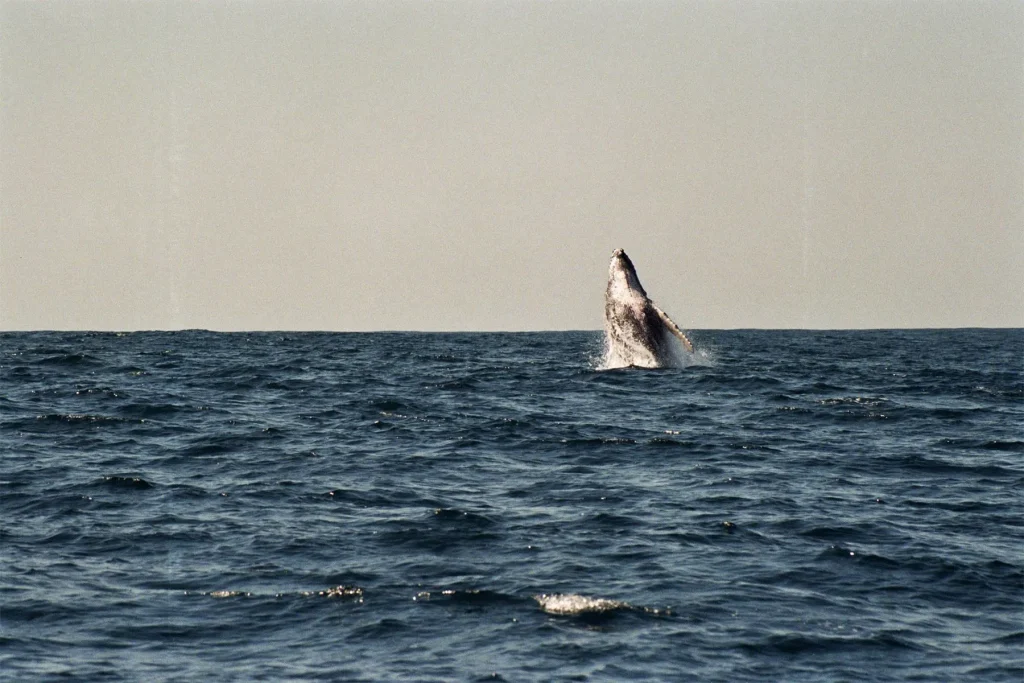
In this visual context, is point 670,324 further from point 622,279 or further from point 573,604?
point 573,604

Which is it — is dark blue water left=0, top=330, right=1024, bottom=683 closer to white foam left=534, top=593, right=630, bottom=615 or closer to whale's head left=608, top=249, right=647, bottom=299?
white foam left=534, top=593, right=630, bottom=615

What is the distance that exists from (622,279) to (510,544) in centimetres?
2634

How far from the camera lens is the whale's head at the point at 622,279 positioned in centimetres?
3966

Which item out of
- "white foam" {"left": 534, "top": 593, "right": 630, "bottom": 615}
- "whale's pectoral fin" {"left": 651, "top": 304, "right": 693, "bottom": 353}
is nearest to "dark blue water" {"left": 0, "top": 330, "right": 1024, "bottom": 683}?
"white foam" {"left": 534, "top": 593, "right": 630, "bottom": 615}

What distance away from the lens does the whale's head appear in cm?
3966

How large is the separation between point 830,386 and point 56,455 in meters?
25.7

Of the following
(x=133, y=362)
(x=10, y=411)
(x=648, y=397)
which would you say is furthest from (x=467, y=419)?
(x=133, y=362)

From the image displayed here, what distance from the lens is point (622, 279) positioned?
131 feet

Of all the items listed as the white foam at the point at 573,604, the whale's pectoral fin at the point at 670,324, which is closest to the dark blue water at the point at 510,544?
the white foam at the point at 573,604

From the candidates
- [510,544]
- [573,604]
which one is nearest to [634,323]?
[510,544]

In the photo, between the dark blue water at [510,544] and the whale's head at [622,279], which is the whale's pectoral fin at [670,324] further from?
the dark blue water at [510,544]

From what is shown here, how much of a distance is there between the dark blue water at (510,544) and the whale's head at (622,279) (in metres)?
11.4

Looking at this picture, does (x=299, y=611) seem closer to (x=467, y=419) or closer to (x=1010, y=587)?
(x=1010, y=587)

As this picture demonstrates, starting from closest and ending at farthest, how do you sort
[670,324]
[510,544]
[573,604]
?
[573,604]
[510,544]
[670,324]
